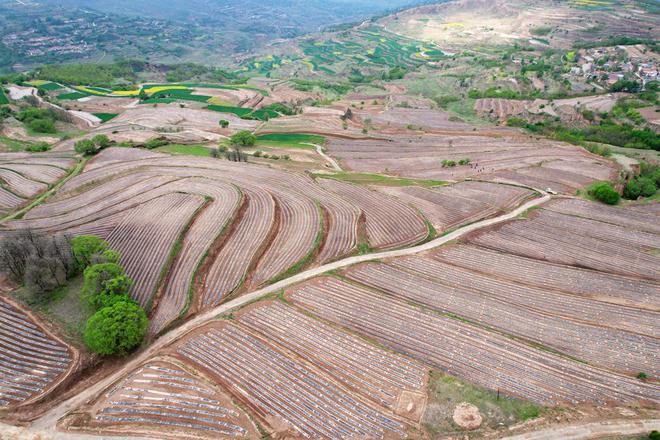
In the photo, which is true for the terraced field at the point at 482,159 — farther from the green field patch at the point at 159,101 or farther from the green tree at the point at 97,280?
the green field patch at the point at 159,101

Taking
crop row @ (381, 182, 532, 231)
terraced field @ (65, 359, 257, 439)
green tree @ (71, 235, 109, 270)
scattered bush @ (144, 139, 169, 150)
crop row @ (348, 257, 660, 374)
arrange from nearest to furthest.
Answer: terraced field @ (65, 359, 257, 439) → crop row @ (348, 257, 660, 374) → green tree @ (71, 235, 109, 270) → crop row @ (381, 182, 532, 231) → scattered bush @ (144, 139, 169, 150)

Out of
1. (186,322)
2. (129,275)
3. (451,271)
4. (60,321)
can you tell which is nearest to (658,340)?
(451,271)

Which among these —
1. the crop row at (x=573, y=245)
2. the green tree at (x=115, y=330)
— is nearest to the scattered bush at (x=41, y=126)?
the green tree at (x=115, y=330)

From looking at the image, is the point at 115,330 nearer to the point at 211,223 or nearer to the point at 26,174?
the point at 211,223

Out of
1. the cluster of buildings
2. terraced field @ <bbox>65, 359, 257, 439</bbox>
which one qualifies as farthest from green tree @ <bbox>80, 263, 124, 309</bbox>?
the cluster of buildings

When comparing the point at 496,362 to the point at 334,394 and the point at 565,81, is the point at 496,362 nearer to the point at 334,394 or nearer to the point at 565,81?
the point at 334,394

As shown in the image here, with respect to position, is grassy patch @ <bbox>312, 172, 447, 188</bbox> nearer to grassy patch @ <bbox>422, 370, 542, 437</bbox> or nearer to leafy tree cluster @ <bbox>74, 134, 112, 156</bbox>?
grassy patch @ <bbox>422, 370, 542, 437</bbox>
